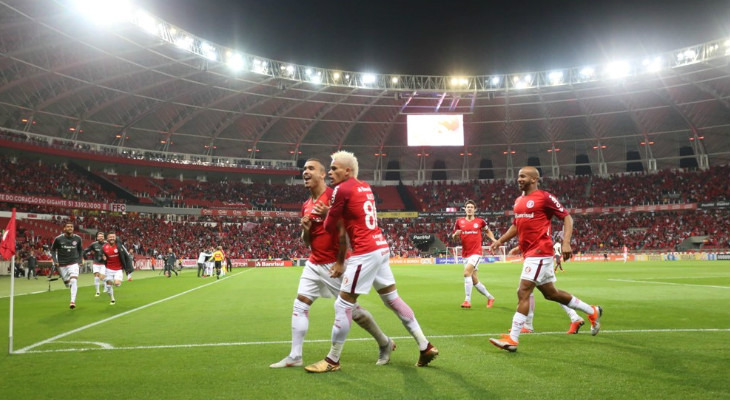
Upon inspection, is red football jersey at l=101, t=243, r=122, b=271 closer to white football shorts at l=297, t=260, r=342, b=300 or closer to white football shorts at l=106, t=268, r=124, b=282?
white football shorts at l=106, t=268, r=124, b=282

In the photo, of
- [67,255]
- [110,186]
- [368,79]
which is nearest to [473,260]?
[67,255]

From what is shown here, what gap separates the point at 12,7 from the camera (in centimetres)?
3092

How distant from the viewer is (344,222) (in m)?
6.36

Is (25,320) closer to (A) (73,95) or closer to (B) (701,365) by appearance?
(B) (701,365)

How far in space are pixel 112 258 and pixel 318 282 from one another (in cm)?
1260

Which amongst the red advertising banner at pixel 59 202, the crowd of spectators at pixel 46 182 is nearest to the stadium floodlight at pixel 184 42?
the red advertising banner at pixel 59 202

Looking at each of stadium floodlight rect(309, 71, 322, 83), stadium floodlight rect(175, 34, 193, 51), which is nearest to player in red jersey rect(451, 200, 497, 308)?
stadium floodlight rect(175, 34, 193, 51)

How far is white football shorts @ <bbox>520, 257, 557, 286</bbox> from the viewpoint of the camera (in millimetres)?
7719

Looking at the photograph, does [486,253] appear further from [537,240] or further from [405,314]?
[405,314]

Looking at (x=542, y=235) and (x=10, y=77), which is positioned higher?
(x=10, y=77)

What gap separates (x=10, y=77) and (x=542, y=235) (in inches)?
1813

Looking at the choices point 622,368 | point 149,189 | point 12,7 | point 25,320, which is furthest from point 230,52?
point 622,368

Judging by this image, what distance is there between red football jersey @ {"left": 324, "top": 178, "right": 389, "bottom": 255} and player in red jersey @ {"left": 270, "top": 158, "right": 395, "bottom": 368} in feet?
0.85

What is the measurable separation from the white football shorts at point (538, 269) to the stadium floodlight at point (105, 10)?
109 ft
